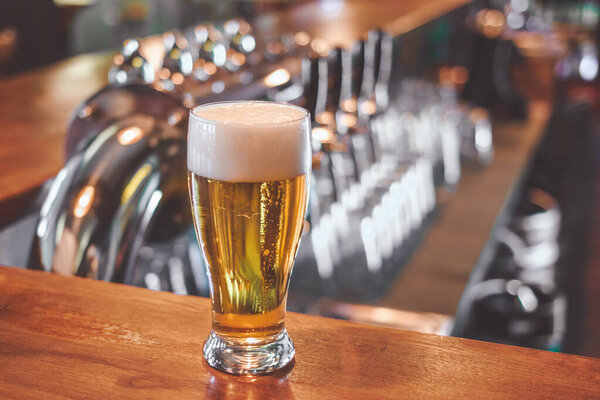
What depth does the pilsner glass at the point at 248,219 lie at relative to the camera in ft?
2.05

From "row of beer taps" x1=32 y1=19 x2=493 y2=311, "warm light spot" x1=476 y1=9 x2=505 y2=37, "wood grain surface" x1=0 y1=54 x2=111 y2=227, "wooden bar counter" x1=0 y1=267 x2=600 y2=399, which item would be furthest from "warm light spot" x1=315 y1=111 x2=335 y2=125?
"warm light spot" x1=476 y1=9 x2=505 y2=37

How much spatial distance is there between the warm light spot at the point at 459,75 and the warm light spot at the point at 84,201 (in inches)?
199

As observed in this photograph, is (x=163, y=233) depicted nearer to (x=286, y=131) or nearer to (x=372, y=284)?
(x=286, y=131)

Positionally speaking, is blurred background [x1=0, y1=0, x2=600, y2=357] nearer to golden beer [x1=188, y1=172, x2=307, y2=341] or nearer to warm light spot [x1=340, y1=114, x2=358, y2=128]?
warm light spot [x1=340, y1=114, x2=358, y2=128]

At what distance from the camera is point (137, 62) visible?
1577mm

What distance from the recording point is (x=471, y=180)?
3.63 m

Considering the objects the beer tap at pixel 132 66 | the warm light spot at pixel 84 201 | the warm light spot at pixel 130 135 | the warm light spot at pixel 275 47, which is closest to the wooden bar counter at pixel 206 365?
the warm light spot at pixel 84 201

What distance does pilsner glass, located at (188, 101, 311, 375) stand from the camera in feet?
2.05

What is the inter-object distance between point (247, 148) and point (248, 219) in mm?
59

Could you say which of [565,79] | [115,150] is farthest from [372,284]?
[565,79]

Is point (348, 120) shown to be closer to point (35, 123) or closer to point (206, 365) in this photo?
point (35, 123)

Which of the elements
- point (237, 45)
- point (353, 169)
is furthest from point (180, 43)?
point (353, 169)

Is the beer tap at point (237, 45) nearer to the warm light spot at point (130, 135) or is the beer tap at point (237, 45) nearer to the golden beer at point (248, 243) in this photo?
the warm light spot at point (130, 135)

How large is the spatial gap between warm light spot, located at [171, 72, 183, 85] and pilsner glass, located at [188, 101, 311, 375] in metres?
1.13
